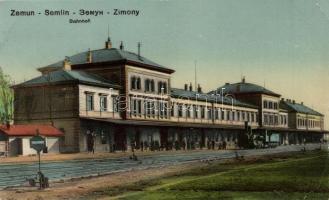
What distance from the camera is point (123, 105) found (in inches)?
1396

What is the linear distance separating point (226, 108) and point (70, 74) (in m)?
28.5

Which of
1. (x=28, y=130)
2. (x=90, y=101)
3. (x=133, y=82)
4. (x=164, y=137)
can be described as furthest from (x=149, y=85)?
(x=28, y=130)

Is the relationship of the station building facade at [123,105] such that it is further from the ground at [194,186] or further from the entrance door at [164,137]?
the ground at [194,186]

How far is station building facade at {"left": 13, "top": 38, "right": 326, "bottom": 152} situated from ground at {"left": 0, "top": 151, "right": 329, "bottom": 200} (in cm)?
738

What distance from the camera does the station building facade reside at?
84.3 ft

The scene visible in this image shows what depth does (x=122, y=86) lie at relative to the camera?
3541cm

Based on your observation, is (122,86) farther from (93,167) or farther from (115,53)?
(93,167)

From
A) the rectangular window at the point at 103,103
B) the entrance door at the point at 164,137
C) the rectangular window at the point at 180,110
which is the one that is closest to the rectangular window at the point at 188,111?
the rectangular window at the point at 180,110

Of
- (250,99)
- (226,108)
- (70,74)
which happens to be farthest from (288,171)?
(250,99)

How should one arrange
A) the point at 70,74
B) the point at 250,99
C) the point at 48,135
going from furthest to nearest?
the point at 250,99 < the point at 70,74 < the point at 48,135

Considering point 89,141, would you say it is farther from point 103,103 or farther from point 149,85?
point 149,85

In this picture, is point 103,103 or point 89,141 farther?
point 103,103

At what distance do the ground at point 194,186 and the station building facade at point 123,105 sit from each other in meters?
7.38

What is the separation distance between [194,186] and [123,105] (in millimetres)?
20244
